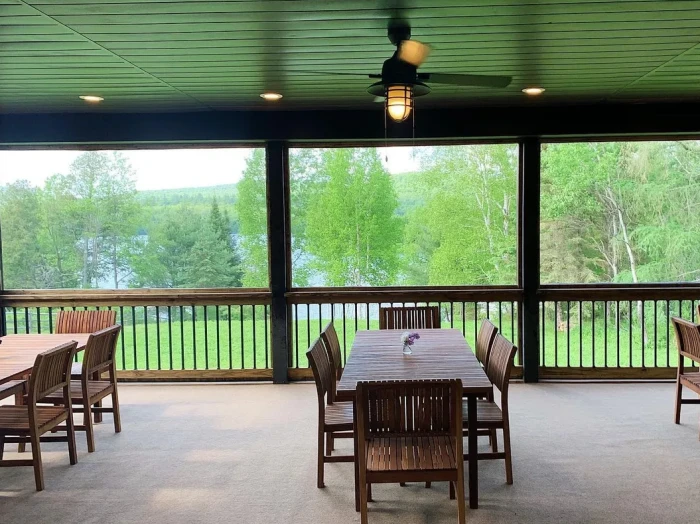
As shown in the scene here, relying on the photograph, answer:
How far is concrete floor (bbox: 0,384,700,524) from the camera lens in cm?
313

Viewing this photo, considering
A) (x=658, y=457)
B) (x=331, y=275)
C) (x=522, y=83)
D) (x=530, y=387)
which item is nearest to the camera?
(x=658, y=457)

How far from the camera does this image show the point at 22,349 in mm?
4070

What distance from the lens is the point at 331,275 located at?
19.9 ft

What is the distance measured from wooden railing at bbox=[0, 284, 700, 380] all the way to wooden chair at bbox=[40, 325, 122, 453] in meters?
1.64

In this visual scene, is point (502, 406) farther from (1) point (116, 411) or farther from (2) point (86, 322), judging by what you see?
(2) point (86, 322)

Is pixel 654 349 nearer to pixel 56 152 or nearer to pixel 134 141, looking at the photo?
pixel 134 141

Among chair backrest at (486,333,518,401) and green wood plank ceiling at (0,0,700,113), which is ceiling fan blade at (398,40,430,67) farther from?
chair backrest at (486,333,518,401)

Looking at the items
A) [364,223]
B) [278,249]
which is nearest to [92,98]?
[278,249]

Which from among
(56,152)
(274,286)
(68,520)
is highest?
(56,152)

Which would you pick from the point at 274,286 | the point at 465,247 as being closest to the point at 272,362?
the point at 274,286

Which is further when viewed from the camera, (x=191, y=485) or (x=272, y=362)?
(x=272, y=362)

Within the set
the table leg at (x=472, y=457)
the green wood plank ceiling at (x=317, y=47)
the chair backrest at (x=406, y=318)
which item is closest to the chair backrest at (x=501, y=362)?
the table leg at (x=472, y=457)

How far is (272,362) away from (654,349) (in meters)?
4.09

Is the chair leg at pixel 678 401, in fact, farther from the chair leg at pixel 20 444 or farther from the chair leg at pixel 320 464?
the chair leg at pixel 20 444
